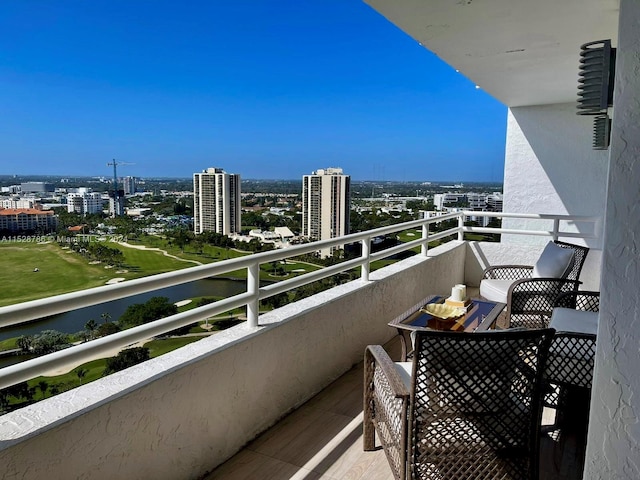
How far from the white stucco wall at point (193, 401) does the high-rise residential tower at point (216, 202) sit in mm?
4522

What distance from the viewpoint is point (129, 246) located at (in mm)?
7871

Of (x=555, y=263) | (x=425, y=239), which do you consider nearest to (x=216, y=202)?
(x=425, y=239)

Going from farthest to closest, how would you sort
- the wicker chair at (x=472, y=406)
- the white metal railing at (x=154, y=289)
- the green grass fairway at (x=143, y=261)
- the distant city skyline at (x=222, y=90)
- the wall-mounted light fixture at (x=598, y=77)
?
the distant city skyline at (x=222, y=90), the green grass fairway at (x=143, y=261), the wall-mounted light fixture at (x=598, y=77), the wicker chair at (x=472, y=406), the white metal railing at (x=154, y=289)

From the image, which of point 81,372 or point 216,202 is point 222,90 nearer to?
point 216,202

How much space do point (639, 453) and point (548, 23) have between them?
2811 mm

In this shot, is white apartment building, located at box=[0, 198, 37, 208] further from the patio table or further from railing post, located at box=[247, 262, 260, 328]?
the patio table

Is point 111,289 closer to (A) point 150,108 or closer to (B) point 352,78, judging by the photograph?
(A) point 150,108

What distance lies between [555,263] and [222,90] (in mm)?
30013

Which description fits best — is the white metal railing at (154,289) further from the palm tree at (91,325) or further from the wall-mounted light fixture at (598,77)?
the wall-mounted light fixture at (598,77)

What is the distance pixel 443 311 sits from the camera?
309 cm

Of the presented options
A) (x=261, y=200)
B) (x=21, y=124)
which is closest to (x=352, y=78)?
(x=21, y=124)

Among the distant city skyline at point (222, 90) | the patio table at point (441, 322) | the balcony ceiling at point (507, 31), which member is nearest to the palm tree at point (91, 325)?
the patio table at point (441, 322)

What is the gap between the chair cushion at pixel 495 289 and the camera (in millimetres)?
4156

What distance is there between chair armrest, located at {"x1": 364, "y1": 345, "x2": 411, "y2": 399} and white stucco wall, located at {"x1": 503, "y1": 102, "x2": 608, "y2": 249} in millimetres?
5023
